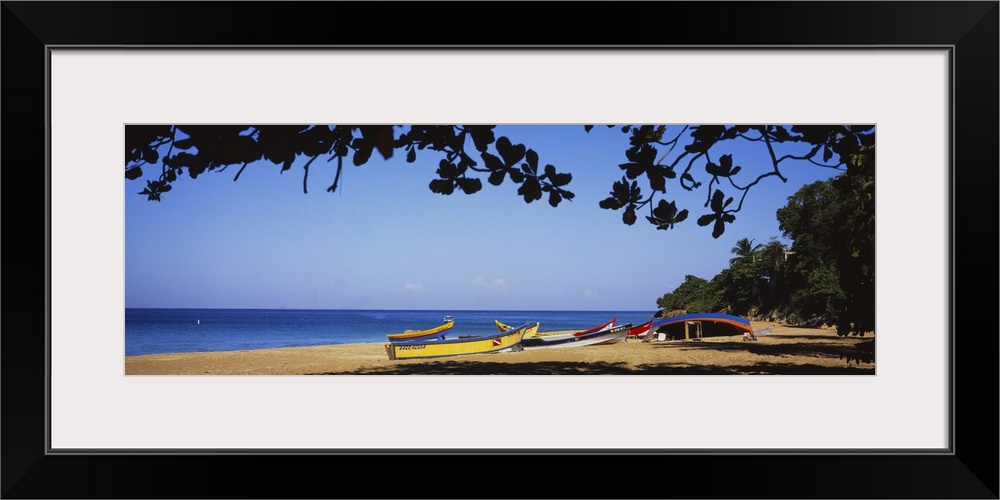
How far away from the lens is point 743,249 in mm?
3652

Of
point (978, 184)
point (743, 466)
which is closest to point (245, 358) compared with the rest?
point (743, 466)

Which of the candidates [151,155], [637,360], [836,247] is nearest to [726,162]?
[836,247]

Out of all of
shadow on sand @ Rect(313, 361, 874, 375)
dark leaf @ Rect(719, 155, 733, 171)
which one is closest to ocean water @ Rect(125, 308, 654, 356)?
shadow on sand @ Rect(313, 361, 874, 375)

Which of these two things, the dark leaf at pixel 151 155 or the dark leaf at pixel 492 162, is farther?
the dark leaf at pixel 492 162

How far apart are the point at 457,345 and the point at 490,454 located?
4.03 ft

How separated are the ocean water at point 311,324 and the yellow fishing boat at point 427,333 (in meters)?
0.04

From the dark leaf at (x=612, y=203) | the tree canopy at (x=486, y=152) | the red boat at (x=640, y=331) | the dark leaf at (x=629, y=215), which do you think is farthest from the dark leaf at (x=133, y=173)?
the red boat at (x=640, y=331)

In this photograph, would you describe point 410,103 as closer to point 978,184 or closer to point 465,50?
point 465,50

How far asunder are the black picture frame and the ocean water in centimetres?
63

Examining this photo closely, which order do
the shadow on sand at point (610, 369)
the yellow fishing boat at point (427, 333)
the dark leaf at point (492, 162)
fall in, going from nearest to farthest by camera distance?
the shadow on sand at point (610, 369) → the dark leaf at point (492, 162) → the yellow fishing boat at point (427, 333)

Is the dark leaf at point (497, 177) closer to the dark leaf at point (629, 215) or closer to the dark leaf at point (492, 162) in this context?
the dark leaf at point (492, 162)

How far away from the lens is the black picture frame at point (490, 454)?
2688 millimetres

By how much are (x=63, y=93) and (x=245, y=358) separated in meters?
2.10

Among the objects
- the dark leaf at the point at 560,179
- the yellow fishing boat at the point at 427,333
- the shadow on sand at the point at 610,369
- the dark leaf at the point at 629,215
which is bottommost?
the shadow on sand at the point at 610,369
